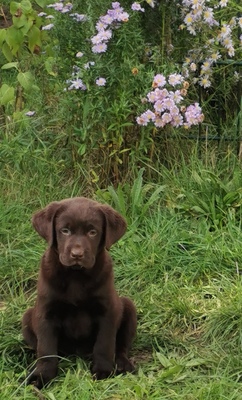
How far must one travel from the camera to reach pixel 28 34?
20.4 feet

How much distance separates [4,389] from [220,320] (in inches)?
48.1

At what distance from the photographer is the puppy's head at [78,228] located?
→ 3764 mm

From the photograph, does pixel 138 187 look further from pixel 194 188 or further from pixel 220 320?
pixel 220 320

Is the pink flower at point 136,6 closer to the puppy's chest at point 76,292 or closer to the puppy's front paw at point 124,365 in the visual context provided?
the puppy's chest at point 76,292

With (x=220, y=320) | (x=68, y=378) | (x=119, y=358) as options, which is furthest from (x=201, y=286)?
(x=68, y=378)

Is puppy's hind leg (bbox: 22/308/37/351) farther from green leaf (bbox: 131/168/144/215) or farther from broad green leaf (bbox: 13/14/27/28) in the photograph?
broad green leaf (bbox: 13/14/27/28)

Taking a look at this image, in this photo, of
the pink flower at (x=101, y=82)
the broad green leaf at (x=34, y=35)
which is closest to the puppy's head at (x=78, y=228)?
the pink flower at (x=101, y=82)

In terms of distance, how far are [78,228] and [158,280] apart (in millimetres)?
1211

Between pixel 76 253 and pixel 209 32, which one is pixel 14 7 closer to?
pixel 209 32

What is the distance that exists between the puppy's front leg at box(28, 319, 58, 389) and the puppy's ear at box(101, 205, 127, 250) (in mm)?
482

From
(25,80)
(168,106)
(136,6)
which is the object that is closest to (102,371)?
(168,106)

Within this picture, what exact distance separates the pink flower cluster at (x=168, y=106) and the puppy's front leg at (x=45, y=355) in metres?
2.05

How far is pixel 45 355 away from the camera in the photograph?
3914 millimetres

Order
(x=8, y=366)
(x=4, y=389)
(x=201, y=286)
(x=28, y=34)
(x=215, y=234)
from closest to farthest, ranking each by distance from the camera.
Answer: (x=4, y=389), (x=8, y=366), (x=201, y=286), (x=215, y=234), (x=28, y=34)
